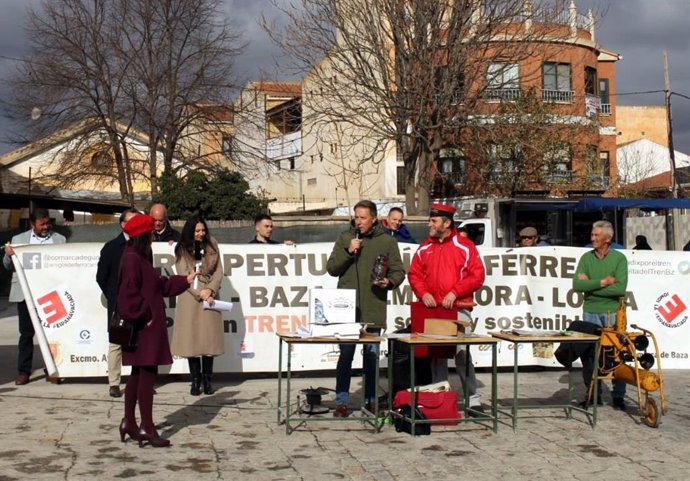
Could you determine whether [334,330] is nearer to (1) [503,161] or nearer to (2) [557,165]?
(1) [503,161]

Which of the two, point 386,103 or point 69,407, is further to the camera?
point 386,103

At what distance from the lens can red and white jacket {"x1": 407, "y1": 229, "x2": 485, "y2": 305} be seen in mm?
8914

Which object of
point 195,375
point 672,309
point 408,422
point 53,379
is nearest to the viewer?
point 408,422

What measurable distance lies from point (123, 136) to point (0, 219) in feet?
40.0

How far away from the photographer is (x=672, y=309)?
515 inches

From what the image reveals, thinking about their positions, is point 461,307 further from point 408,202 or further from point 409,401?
point 408,202

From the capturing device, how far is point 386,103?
97.8 feet

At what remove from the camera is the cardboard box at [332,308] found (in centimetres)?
842

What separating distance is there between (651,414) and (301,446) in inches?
123

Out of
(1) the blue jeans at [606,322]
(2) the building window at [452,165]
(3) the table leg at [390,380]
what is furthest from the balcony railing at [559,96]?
(3) the table leg at [390,380]

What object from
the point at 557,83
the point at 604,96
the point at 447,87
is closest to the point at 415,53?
the point at 447,87

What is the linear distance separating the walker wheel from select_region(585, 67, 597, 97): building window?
122 ft

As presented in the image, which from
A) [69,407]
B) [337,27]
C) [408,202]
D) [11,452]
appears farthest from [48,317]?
[408,202]

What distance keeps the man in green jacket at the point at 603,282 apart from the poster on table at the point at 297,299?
261 centimetres
